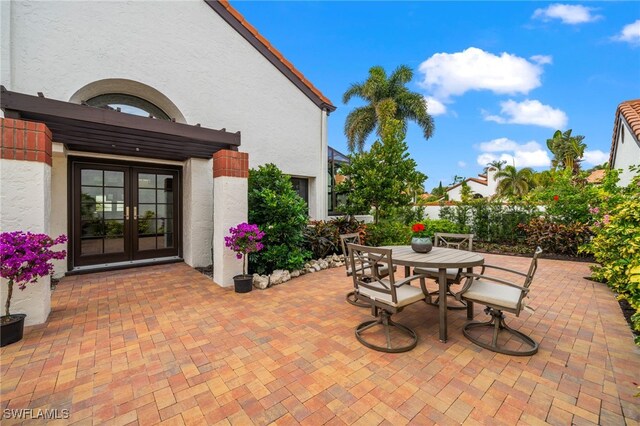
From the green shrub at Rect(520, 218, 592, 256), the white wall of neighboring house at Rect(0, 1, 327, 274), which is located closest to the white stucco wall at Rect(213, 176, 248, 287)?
the white wall of neighboring house at Rect(0, 1, 327, 274)

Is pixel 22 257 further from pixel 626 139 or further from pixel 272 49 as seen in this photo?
pixel 626 139

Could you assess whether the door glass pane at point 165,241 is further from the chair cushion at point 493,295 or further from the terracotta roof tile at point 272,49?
the chair cushion at point 493,295

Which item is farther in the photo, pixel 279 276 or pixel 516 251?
pixel 516 251

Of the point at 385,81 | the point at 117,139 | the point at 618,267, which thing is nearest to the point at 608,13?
the point at 618,267

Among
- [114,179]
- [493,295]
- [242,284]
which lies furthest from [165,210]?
[493,295]

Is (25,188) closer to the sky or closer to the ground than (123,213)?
closer to the sky

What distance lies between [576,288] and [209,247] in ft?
26.4

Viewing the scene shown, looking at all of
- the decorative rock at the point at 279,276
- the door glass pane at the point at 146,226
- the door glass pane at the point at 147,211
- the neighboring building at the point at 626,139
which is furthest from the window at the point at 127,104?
the neighboring building at the point at 626,139

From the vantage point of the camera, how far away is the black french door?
5.82 meters

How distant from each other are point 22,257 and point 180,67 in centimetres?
522

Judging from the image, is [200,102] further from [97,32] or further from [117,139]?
[117,139]

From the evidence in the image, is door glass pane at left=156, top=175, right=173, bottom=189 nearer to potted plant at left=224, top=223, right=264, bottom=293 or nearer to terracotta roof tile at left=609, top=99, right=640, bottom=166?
potted plant at left=224, top=223, right=264, bottom=293

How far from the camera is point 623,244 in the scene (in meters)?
4.05

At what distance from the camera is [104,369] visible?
8.10ft
